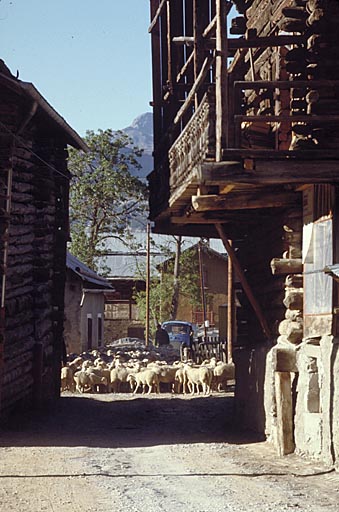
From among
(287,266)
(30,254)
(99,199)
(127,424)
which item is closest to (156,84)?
(30,254)

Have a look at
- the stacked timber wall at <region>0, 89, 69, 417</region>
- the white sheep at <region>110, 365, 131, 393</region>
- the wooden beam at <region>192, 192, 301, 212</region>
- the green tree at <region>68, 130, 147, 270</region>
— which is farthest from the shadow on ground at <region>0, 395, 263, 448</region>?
the green tree at <region>68, 130, 147, 270</region>

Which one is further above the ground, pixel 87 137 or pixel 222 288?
pixel 87 137

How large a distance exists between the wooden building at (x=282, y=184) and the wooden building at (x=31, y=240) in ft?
9.48

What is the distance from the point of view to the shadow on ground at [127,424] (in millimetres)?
15797

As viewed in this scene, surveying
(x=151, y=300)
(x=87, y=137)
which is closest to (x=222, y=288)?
(x=151, y=300)

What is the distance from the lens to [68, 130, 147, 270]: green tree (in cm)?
6059

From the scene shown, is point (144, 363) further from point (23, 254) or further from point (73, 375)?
point (23, 254)

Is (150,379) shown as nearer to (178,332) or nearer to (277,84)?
(277,84)

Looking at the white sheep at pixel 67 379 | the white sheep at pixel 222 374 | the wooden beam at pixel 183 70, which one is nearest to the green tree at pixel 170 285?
the white sheep at pixel 67 379

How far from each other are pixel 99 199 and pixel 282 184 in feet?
154

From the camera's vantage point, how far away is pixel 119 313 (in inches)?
2857

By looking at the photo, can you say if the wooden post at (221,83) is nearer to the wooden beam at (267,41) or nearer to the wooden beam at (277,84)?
→ the wooden beam at (277,84)

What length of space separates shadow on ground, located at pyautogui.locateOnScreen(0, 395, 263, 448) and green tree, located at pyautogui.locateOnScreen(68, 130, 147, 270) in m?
37.0

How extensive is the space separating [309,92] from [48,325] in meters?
10.4
